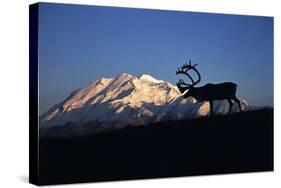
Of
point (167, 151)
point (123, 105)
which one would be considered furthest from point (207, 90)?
point (123, 105)

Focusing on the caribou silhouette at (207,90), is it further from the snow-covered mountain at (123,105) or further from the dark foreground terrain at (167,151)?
the dark foreground terrain at (167,151)

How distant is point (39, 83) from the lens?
35.1 feet

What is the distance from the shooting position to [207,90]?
1191 centimetres

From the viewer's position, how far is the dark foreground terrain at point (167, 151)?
10.9 metres

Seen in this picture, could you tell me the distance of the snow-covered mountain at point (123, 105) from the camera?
10.9 m

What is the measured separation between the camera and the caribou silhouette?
1170 cm

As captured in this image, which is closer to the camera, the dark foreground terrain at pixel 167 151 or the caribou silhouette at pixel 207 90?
the dark foreground terrain at pixel 167 151

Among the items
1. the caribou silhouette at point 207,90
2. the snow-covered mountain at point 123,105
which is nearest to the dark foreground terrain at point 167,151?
the snow-covered mountain at point 123,105

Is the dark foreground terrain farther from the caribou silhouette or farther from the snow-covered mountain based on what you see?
the caribou silhouette

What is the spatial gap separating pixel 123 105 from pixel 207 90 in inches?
54.5

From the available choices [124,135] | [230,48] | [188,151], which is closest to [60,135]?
[124,135]

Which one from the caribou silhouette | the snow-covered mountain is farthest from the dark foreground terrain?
the caribou silhouette

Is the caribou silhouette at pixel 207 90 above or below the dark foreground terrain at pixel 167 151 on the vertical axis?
above

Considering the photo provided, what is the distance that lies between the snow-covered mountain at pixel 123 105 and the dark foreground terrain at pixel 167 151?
0.47 feet
